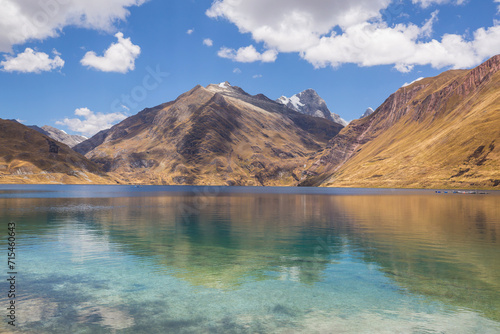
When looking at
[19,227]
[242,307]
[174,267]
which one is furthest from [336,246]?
[19,227]

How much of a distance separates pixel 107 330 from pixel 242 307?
7.65 metres

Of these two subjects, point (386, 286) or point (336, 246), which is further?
point (336, 246)

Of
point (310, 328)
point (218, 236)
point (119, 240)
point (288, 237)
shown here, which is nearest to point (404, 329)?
point (310, 328)

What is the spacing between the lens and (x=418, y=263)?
32.6 metres

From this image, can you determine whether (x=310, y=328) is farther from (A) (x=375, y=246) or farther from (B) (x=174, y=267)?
(A) (x=375, y=246)

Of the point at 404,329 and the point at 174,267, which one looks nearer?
the point at 404,329

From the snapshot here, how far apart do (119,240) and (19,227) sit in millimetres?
24826

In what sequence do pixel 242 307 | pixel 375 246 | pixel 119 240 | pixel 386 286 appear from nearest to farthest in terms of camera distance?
pixel 242 307 → pixel 386 286 → pixel 375 246 → pixel 119 240

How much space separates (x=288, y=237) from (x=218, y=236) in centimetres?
1024

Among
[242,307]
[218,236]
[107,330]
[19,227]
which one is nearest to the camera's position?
[107,330]

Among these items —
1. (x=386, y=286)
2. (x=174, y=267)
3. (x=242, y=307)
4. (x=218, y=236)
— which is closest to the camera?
(x=242, y=307)

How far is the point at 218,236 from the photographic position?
50.1 meters

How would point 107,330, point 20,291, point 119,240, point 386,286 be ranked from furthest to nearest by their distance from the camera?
1. point 119,240
2. point 386,286
3. point 20,291
4. point 107,330

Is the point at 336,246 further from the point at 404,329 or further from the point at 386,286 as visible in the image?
the point at 404,329
